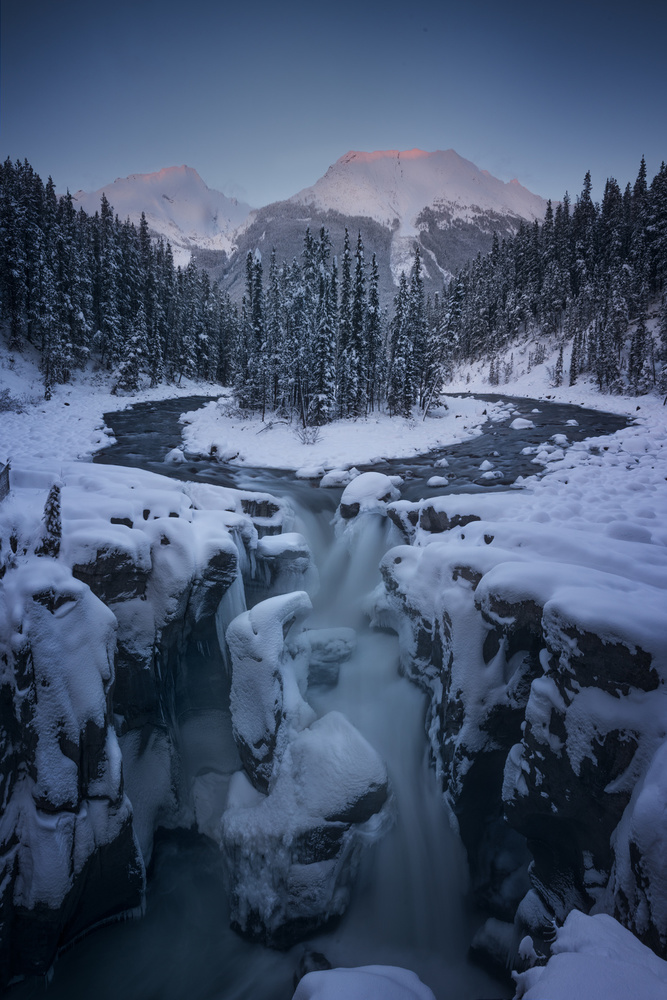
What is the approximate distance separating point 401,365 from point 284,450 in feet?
44.3

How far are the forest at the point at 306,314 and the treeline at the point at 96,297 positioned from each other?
137mm

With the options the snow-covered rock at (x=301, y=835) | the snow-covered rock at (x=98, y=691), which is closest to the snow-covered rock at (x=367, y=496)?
the snow-covered rock at (x=98, y=691)

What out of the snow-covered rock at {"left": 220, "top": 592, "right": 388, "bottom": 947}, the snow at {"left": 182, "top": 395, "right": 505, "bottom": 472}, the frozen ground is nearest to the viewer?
the snow-covered rock at {"left": 220, "top": 592, "right": 388, "bottom": 947}

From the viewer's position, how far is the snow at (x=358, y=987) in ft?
11.6

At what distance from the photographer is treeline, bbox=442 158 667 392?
30.0m

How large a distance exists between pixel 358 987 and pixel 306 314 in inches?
1193

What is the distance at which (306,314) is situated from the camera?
28.5 metres

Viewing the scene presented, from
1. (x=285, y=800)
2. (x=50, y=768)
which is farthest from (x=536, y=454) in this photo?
(x=50, y=768)

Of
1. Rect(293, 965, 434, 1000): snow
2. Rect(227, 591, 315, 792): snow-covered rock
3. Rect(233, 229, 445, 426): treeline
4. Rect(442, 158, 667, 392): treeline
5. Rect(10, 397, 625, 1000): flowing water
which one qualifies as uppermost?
Rect(442, 158, 667, 392): treeline

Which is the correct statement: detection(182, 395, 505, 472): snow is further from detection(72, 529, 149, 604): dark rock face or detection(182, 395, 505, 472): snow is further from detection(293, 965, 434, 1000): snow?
detection(293, 965, 434, 1000): snow

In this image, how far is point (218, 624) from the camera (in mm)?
6887

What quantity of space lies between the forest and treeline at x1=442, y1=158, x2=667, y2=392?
0.62 feet

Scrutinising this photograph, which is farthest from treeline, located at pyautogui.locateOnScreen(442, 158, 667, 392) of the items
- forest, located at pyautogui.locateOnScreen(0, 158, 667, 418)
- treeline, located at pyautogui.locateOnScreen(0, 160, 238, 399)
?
treeline, located at pyautogui.locateOnScreen(0, 160, 238, 399)

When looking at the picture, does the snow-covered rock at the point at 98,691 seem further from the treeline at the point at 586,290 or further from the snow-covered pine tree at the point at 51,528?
the treeline at the point at 586,290
